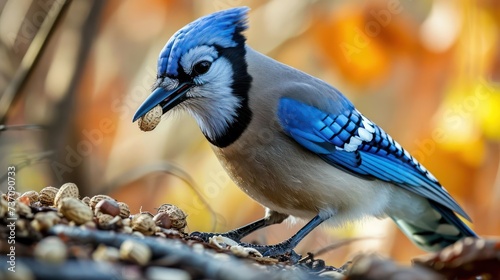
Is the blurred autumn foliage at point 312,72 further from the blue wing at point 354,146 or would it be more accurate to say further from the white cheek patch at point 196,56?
the white cheek patch at point 196,56

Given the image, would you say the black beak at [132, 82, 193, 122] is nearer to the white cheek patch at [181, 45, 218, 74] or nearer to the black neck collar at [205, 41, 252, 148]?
the white cheek patch at [181, 45, 218, 74]

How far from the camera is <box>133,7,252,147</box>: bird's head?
2211mm

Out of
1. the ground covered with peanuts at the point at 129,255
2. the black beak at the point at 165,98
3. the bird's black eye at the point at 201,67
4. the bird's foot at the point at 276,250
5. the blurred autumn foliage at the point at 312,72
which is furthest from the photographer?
the blurred autumn foliage at the point at 312,72

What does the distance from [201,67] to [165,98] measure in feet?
0.56

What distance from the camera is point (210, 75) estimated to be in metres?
2.32

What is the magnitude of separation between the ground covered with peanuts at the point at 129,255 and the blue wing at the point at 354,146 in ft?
2.06

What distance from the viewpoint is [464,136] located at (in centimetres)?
338

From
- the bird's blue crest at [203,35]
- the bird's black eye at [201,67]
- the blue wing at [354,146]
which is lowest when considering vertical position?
the blue wing at [354,146]

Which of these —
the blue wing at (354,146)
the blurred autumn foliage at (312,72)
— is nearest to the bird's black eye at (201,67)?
the blue wing at (354,146)

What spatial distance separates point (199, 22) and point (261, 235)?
2.73 ft

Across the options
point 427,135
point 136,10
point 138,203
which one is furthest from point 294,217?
point 136,10

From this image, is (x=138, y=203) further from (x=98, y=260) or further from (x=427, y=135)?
(x=98, y=260)

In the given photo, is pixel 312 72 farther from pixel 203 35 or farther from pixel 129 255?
pixel 129 255

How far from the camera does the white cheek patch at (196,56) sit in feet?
7.29
